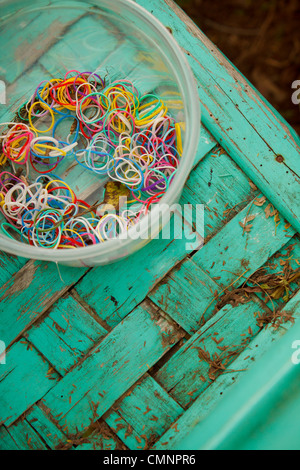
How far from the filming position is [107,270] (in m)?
1.01

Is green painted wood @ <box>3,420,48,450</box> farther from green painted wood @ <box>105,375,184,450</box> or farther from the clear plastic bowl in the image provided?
the clear plastic bowl

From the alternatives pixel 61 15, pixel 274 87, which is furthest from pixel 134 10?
pixel 274 87

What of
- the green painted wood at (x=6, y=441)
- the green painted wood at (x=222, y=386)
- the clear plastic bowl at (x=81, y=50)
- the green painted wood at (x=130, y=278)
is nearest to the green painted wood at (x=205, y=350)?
the green painted wood at (x=222, y=386)

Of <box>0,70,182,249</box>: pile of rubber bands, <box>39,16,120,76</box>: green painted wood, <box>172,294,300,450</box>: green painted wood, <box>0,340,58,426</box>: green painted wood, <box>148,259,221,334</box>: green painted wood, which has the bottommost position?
<box>172,294,300,450</box>: green painted wood

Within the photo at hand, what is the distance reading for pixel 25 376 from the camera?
1009 millimetres

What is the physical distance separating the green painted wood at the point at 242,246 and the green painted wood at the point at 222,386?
14 centimetres

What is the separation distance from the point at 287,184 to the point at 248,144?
0.14m

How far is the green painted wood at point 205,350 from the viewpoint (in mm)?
994

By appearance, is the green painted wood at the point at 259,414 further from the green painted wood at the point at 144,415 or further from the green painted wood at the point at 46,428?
the green painted wood at the point at 46,428

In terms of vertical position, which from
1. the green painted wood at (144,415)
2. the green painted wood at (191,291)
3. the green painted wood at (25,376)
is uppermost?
the green painted wood at (25,376)

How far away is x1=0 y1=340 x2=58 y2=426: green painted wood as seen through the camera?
1.01m

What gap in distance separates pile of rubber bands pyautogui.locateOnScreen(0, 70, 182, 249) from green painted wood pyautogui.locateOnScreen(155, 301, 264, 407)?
0.33 m

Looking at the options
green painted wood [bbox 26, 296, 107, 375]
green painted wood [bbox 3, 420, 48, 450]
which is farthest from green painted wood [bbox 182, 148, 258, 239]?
green painted wood [bbox 3, 420, 48, 450]

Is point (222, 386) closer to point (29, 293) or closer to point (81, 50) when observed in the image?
point (29, 293)
